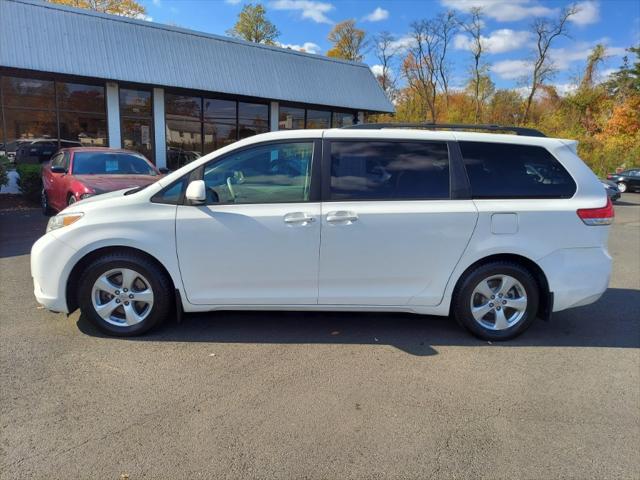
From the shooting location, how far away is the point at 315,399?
10.2 feet

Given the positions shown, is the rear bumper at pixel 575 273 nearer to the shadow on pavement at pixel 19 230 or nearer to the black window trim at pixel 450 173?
the black window trim at pixel 450 173

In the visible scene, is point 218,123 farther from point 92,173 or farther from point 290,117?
point 92,173

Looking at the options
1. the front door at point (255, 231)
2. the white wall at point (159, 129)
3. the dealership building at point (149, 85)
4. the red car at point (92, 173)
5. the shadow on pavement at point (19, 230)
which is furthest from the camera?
the white wall at point (159, 129)

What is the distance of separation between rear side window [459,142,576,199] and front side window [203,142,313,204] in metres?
1.49

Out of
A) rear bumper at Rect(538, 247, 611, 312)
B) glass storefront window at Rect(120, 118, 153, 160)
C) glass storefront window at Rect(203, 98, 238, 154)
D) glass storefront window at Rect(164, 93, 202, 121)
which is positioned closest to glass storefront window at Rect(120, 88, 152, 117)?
glass storefront window at Rect(120, 118, 153, 160)

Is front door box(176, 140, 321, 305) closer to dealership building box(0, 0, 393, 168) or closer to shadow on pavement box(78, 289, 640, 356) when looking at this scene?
shadow on pavement box(78, 289, 640, 356)

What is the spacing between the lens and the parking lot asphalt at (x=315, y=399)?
249 cm

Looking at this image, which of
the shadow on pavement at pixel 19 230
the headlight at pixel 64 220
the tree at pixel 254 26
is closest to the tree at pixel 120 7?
the tree at pixel 254 26

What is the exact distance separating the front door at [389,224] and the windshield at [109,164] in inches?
246

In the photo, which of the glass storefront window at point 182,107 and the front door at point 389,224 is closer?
the front door at point 389,224

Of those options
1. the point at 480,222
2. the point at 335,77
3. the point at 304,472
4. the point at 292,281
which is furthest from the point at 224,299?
the point at 335,77

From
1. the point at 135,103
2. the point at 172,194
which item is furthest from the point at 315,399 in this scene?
the point at 135,103

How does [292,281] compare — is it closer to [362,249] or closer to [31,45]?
[362,249]

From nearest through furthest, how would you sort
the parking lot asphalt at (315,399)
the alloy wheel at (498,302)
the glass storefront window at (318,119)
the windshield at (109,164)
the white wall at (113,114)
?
the parking lot asphalt at (315,399)
the alloy wheel at (498,302)
the windshield at (109,164)
the white wall at (113,114)
the glass storefront window at (318,119)
